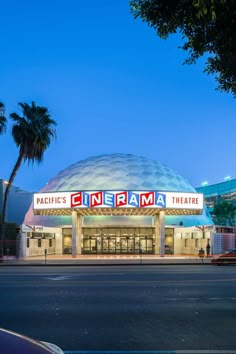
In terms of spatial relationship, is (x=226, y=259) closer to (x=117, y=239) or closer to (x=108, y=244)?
(x=117, y=239)

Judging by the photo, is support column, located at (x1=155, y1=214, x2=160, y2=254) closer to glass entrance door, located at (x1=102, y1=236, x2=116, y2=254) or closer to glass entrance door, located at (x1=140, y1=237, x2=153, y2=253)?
glass entrance door, located at (x1=140, y1=237, x2=153, y2=253)

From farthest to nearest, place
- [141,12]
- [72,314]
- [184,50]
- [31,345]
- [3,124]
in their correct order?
[3,124] < [72,314] < [184,50] < [141,12] < [31,345]

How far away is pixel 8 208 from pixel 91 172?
1751cm

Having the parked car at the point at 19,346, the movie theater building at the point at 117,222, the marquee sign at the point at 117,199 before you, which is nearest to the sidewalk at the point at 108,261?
the marquee sign at the point at 117,199

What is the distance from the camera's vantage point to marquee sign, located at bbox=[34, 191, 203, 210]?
43750 mm

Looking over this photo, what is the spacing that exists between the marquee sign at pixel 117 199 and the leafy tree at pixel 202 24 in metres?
35.2

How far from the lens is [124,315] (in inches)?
421

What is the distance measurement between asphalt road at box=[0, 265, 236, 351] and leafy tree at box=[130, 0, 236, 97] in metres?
4.61

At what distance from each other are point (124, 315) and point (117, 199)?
3303 cm

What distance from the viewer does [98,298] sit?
13.7 metres

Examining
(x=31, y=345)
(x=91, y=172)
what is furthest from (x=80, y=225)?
(x=31, y=345)

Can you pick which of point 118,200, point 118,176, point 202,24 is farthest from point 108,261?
point 202,24

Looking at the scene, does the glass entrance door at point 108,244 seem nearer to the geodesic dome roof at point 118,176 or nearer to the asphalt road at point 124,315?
the geodesic dome roof at point 118,176

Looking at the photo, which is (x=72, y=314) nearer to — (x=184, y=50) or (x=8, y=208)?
(x=184, y=50)
